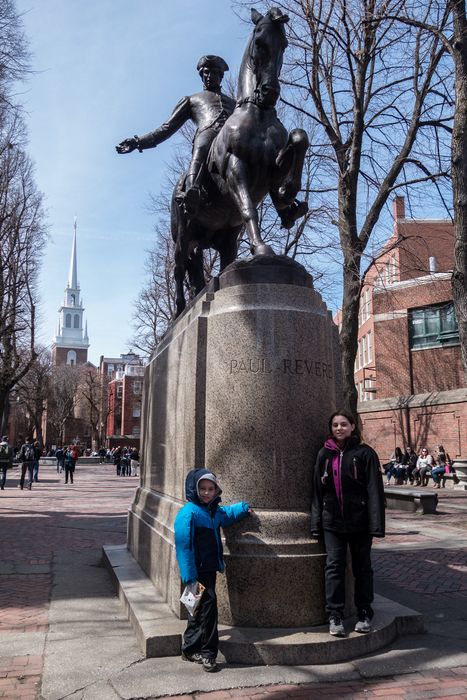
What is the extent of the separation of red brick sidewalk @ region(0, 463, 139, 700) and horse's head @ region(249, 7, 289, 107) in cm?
512

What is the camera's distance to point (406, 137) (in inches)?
699

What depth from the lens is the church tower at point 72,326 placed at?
16441cm

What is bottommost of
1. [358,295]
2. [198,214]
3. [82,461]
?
[82,461]

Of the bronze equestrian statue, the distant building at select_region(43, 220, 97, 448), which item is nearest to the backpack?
the bronze equestrian statue

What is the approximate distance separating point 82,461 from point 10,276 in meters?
42.3

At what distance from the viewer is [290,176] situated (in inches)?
235

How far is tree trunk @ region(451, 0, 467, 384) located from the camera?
12.9 m

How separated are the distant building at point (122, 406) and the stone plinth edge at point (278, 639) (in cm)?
7832

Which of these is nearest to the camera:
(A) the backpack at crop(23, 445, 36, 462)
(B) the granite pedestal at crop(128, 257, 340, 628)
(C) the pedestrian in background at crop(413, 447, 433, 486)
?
(B) the granite pedestal at crop(128, 257, 340, 628)

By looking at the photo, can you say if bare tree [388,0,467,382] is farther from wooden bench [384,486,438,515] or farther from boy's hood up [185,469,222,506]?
boy's hood up [185,469,222,506]

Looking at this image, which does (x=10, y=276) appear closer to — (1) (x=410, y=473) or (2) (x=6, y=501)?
(2) (x=6, y=501)

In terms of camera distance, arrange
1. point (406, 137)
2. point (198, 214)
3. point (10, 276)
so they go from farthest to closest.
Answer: point (10, 276) → point (406, 137) → point (198, 214)

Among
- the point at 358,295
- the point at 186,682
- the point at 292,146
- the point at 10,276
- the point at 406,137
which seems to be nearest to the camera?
the point at 186,682

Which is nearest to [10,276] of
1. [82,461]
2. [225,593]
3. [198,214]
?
[198,214]
